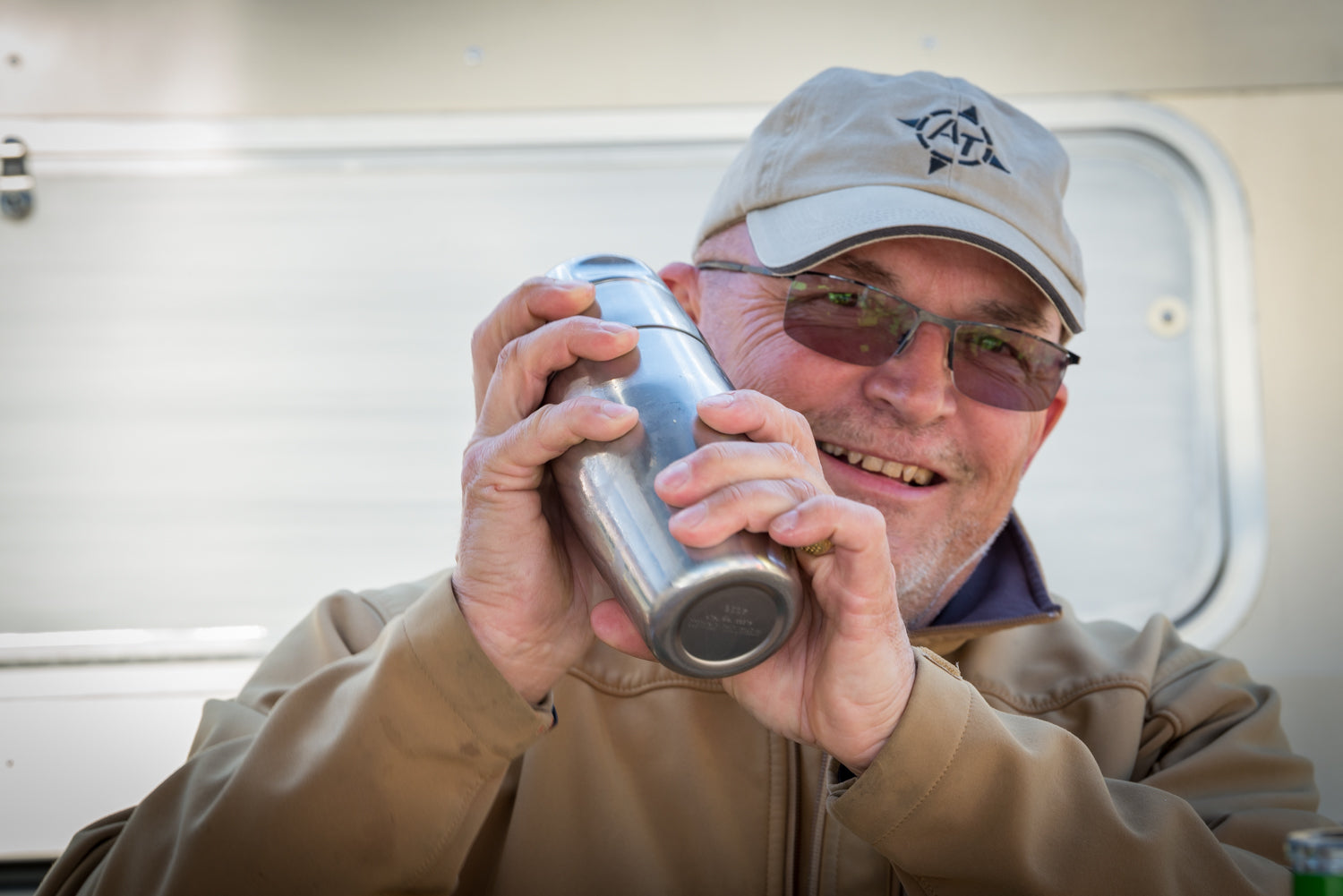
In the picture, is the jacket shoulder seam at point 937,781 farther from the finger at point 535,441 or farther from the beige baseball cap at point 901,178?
the beige baseball cap at point 901,178

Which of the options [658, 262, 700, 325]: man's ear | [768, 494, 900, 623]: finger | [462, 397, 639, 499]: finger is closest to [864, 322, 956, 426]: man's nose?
[658, 262, 700, 325]: man's ear

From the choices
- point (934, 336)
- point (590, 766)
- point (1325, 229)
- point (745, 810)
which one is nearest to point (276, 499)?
point (590, 766)

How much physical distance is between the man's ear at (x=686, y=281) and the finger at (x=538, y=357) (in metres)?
0.77

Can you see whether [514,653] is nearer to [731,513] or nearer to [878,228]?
[731,513]

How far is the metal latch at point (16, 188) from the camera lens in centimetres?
215

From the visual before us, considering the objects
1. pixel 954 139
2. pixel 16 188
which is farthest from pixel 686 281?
pixel 16 188

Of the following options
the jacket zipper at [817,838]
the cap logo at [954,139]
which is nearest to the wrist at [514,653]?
the jacket zipper at [817,838]

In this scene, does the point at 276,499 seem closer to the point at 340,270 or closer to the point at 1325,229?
the point at 340,270

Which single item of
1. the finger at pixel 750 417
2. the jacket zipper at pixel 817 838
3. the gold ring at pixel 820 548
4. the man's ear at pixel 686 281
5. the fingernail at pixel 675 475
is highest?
the man's ear at pixel 686 281

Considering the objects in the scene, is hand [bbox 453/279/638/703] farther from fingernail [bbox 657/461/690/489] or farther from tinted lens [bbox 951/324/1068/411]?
tinted lens [bbox 951/324/1068/411]

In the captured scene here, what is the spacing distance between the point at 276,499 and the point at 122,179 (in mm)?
708

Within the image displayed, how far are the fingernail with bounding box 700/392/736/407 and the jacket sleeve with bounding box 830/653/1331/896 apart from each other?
0.40 metres

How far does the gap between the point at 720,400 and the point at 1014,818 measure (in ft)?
1.91

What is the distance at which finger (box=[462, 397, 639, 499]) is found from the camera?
943mm
